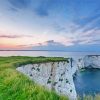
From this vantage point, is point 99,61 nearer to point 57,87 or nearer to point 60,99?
point 57,87

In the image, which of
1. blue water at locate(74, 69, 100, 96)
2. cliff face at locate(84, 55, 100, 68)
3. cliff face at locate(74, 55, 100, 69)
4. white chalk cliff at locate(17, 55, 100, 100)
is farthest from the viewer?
cliff face at locate(84, 55, 100, 68)

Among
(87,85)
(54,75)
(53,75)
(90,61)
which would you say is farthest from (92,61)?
(53,75)

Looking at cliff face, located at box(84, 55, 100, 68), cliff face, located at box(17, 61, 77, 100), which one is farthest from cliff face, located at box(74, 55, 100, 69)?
cliff face, located at box(17, 61, 77, 100)

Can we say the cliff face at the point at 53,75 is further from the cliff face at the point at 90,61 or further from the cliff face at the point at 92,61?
the cliff face at the point at 92,61

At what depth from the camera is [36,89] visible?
8.32m

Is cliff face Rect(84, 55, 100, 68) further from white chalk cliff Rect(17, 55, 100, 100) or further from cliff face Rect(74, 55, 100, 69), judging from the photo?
white chalk cliff Rect(17, 55, 100, 100)

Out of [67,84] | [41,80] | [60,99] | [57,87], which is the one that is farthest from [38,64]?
[60,99]

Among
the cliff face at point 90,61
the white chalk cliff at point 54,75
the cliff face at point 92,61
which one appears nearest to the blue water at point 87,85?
the white chalk cliff at point 54,75

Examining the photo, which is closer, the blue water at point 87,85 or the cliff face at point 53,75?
the cliff face at point 53,75

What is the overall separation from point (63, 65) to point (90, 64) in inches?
2437

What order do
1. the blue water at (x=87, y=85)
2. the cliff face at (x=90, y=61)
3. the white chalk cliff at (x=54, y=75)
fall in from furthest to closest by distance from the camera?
the cliff face at (x=90, y=61), the blue water at (x=87, y=85), the white chalk cliff at (x=54, y=75)

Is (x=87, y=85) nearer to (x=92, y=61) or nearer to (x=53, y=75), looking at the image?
(x=53, y=75)

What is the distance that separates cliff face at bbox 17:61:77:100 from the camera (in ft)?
79.5

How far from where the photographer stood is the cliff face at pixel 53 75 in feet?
79.5
